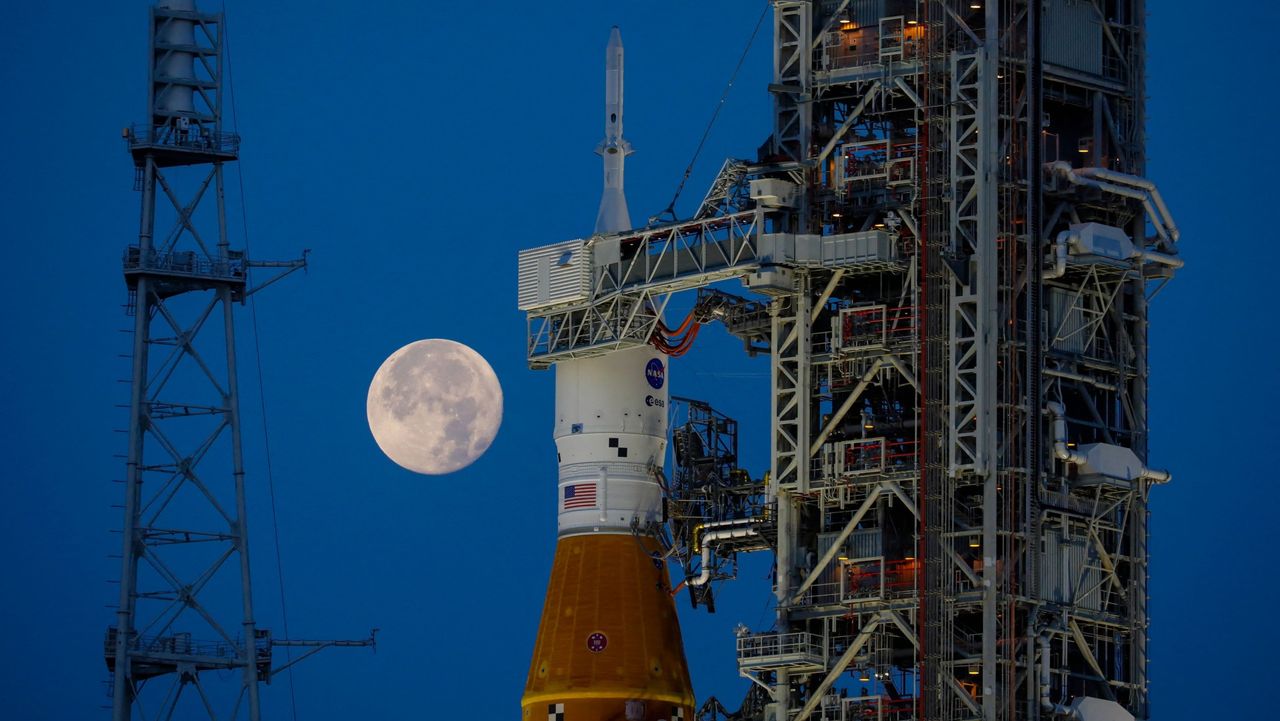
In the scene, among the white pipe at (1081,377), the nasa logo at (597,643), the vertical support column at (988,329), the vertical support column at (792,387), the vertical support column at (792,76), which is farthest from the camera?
the nasa logo at (597,643)

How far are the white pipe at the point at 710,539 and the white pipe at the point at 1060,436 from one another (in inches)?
434

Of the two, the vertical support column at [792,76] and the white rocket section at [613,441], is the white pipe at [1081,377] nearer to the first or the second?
the vertical support column at [792,76]

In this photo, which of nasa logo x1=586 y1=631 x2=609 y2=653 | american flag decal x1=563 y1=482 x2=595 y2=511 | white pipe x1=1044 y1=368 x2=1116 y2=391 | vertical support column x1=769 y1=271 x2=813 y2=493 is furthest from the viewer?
american flag decal x1=563 y1=482 x2=595 y2=511

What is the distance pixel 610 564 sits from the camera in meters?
123

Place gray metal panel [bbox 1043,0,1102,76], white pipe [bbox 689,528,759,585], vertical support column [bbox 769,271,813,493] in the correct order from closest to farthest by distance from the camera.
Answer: vertical support column [bbox 769,271,813,493] < gray metal panel [bbox 1043,0,1102,76] < white pipe [bbox 689,528,759,585]

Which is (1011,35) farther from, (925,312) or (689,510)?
(689,510)

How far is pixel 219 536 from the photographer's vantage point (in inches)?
5300

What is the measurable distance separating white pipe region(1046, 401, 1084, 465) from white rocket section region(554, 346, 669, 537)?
16.2m

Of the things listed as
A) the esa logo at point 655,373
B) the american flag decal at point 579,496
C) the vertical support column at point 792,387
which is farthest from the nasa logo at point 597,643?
→ the vertical support column at point 792,387

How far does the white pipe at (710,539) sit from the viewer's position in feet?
394

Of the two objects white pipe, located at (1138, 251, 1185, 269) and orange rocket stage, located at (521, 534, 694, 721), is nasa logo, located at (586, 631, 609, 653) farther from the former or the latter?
white pipe, located at (1138, 251, 1185, 269)

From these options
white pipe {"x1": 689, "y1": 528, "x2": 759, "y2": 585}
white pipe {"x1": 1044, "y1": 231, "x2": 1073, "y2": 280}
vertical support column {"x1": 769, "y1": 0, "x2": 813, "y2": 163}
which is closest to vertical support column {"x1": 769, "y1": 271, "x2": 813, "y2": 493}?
white pipe {"x1": 689, "y1": 528, "x2": 759, "y2": 585}

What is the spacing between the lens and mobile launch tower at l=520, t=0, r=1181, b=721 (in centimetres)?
11206

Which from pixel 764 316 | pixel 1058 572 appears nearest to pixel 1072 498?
pixel 1058 572
